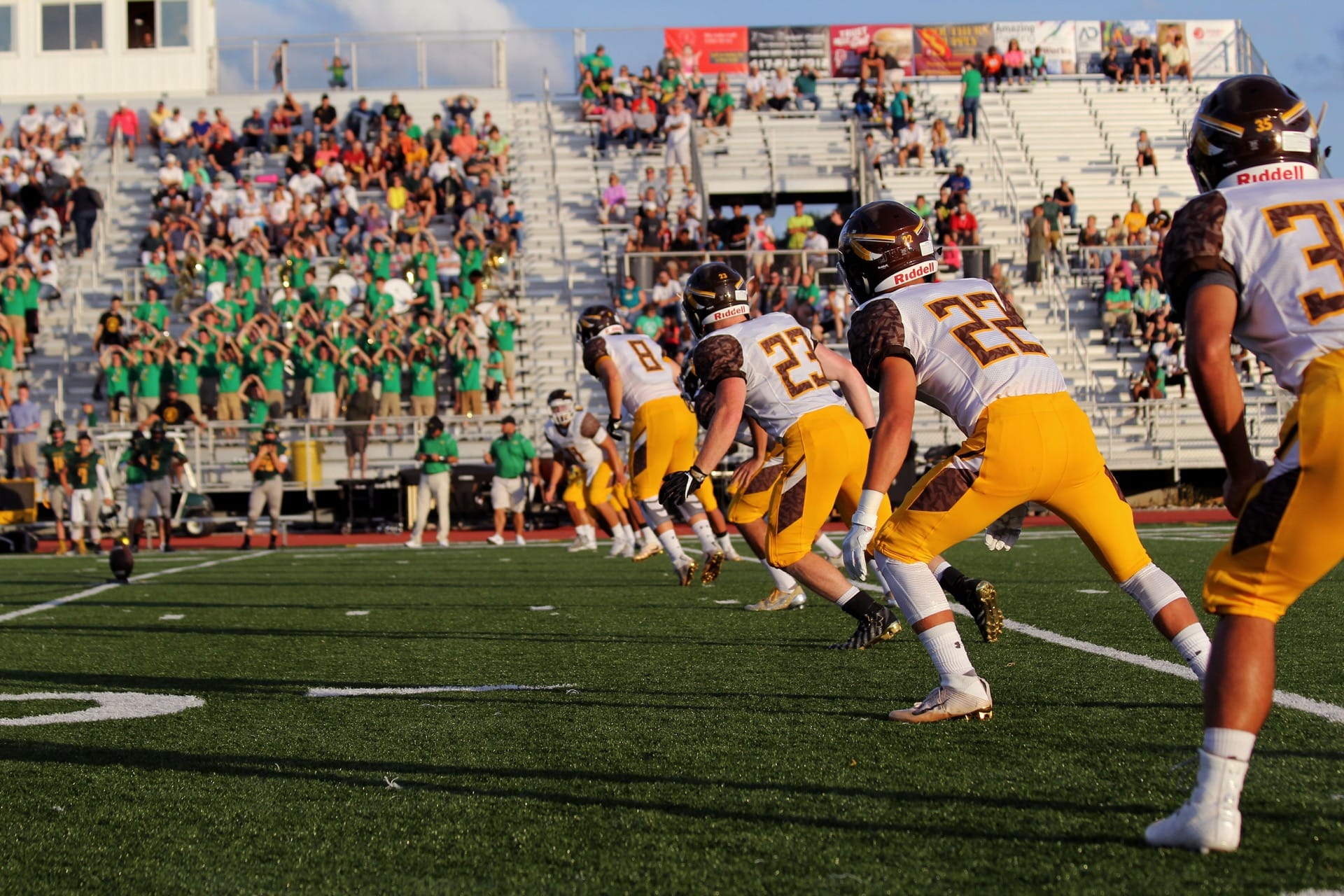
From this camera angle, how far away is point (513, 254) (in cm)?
2486

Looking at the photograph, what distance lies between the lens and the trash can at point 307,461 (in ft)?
67.7

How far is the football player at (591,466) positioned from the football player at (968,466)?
9482mm

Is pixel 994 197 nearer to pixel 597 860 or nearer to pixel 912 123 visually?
pixel 912 123

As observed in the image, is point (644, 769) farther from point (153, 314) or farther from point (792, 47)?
point (792, 47)

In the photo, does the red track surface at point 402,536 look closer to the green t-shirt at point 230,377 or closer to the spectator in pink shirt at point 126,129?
the green t-shirt at point 230,377

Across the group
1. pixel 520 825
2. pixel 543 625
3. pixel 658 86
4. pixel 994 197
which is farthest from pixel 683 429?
pixel 658 86

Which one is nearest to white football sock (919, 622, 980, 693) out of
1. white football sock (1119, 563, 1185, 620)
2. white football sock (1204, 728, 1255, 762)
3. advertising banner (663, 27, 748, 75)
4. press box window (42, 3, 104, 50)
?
white football sock (1119, 563, 1185, 620)

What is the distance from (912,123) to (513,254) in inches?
348

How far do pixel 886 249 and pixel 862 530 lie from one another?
972mm

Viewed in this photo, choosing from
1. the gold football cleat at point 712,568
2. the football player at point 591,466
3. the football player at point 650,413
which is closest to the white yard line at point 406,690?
A: the gold football cleat at point 712,568

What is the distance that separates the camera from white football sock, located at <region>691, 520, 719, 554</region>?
984cm

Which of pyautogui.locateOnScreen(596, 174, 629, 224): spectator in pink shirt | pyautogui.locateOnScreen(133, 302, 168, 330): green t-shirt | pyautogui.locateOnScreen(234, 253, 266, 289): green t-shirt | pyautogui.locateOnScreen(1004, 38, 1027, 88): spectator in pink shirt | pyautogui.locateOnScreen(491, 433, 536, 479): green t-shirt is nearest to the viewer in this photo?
pyautogui.locateOnScreen(491, 433, 536, 479): green t-shirt

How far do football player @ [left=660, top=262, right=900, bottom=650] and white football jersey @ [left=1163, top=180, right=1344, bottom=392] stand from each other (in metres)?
3.28

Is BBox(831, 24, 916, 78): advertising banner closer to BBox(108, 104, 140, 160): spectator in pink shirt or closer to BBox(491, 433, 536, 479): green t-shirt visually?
BBox(108, 104, 140, 160): spectator in pink shirt
